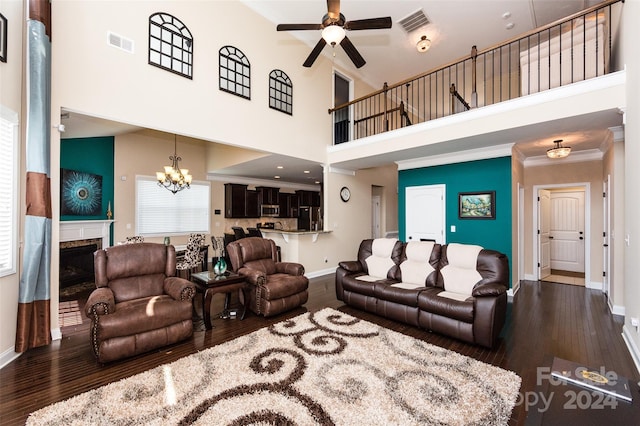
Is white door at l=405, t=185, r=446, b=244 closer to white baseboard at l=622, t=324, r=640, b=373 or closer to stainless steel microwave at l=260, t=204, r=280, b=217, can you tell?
white baseboard at l=622, t=324, r=640, b=373

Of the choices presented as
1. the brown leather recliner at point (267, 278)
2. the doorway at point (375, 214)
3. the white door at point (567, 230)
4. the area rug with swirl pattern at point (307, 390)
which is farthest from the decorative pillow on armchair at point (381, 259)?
the white door at point (567, 230)

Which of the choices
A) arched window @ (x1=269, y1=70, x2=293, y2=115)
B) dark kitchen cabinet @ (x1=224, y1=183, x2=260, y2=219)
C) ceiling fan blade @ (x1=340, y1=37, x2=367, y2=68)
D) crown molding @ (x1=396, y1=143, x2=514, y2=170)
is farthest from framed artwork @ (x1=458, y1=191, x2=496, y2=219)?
dark kitchen cabinet @ (x1=224, y1=183, x2=260, y2=219)

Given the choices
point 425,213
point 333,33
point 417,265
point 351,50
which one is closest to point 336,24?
point 333,33

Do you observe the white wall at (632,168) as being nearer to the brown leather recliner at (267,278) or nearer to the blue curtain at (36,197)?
the brown leather recliner at (267,278)

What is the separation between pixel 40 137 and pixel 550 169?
860cm

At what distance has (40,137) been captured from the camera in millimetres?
2727

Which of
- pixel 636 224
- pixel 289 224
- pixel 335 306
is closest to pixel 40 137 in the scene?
pixel 335 306

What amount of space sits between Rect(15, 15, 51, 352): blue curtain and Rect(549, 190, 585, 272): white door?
31.7 ft

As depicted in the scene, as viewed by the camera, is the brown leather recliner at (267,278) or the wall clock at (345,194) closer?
the brown leather recliner at (267,278)

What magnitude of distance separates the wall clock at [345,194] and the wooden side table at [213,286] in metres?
3.63

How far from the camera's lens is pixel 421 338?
313cm

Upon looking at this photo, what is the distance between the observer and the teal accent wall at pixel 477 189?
491 cm

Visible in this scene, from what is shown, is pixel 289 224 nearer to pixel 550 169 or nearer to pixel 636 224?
pixel 550 169

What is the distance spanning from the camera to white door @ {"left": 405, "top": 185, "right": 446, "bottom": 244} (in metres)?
5.81
